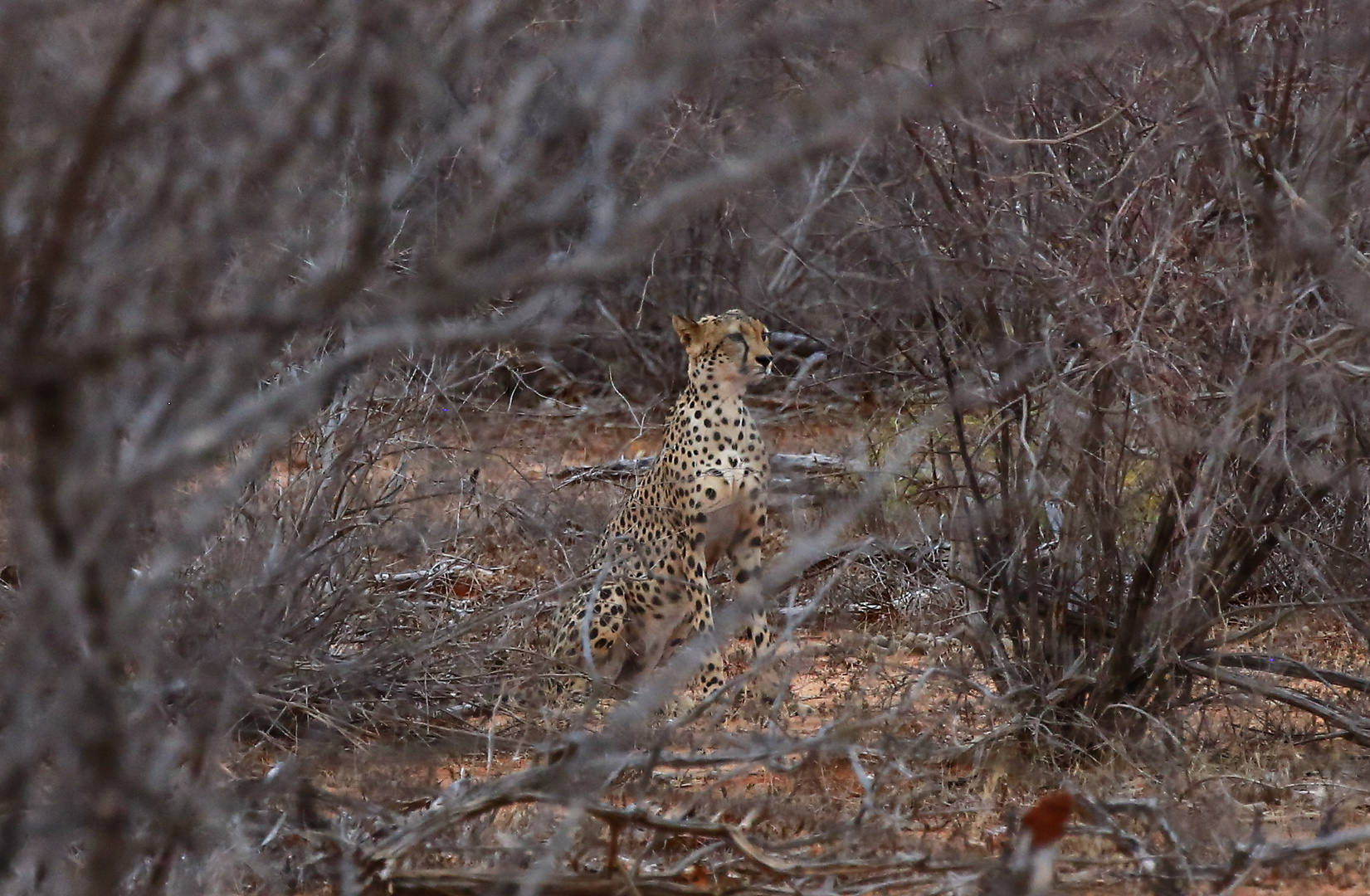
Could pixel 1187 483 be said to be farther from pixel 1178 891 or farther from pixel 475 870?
pixel 475 870

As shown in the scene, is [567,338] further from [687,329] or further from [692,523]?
[687,329]

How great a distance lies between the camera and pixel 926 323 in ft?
17.1

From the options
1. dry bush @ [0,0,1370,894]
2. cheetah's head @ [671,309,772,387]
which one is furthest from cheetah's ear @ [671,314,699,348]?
dry bush @ [0,0,1370,894]

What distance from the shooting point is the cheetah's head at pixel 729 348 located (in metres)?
6.25

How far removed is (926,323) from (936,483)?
0.52 m

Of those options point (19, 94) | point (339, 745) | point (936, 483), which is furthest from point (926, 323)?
point (19, 94)

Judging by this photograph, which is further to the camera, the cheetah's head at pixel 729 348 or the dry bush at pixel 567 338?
the cheetah's head at pixel 729 348

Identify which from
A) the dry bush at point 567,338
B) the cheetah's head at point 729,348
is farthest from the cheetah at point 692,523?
the dry bush at point 567,338

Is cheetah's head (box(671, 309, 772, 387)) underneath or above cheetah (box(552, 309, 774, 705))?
above

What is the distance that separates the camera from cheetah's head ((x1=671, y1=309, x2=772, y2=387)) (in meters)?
6.25

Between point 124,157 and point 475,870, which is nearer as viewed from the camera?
point 124,157

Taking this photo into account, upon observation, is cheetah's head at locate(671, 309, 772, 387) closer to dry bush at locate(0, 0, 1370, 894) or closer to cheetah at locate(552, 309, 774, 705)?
cheetah at locate(552, 309, 774, 705)

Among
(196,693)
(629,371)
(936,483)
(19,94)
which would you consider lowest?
(629,371)

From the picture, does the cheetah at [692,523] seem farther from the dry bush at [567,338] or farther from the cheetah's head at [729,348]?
the dry bush at [567,338]
